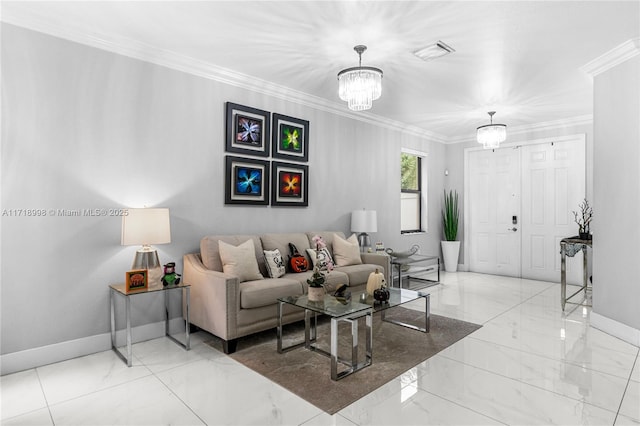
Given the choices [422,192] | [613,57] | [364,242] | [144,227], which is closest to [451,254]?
[422,192]

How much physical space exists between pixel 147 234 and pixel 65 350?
1103 mm

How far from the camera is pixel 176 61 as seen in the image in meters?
3.44

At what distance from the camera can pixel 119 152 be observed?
124 inches

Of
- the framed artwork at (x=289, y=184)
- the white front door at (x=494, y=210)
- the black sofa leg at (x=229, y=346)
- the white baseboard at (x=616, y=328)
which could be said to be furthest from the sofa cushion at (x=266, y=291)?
the white front door at (x=494, y=210)

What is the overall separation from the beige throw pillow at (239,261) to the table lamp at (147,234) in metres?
0.52

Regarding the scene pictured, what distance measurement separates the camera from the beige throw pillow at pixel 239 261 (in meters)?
3.28

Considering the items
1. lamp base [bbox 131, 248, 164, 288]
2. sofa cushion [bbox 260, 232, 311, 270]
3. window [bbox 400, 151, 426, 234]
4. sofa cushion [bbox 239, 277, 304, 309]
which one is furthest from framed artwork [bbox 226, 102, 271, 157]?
window [bbox 400, 151, 426, 234]

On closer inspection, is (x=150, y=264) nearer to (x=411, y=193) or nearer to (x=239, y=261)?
(x=239, y=261)

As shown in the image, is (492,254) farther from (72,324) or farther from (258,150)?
(72,324)

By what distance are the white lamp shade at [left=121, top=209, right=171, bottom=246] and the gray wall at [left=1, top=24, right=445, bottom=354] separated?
32 cm

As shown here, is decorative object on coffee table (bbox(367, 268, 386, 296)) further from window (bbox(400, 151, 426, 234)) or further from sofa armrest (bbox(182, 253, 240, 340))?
window (bbox(400, 151, 426, 234))

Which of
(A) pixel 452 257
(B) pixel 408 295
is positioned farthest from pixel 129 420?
(A) pixel 452 257

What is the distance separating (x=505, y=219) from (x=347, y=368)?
4.99m

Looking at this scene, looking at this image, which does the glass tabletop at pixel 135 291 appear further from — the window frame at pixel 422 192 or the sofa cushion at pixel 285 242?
the window frame at pixel 422 192
